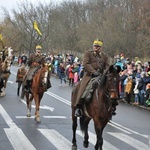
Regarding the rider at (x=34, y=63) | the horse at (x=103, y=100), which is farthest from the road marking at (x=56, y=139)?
the rider at (x=34, y=63)

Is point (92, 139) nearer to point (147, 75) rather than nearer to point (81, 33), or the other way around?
point (147, 75)

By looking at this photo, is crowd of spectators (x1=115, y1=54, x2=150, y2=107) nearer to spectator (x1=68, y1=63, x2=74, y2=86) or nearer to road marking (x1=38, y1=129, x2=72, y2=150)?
road marking (x1=38, y1=129, x2=72, y2=150)

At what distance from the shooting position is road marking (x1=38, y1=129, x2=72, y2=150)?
10.1 metres

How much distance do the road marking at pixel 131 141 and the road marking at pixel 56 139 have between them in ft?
5.40

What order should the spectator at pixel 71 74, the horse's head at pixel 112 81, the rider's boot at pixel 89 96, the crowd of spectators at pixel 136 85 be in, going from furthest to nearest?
1. the spectator at pixel 71 74
2. the crowd of spectators at pixel 136 85
3. the rider's boot at pixel 89 96
4. the horse's head at pixel 112 81

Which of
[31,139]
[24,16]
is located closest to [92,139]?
[31,139]

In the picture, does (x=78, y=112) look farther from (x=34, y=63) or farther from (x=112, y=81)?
(x=34, y=63)

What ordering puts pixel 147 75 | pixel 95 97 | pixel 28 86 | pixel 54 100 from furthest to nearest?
1. pixel 54 100
2. pixel 147 75
3. pixel 28 86
4. pixel 95 97

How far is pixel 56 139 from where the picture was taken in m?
10.9

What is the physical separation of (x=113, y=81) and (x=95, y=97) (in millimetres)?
894

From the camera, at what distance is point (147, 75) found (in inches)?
754

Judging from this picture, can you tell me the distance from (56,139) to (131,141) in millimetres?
2063

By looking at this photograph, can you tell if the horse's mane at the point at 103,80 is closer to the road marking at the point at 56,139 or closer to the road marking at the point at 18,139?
the road marking at the point at 56,139

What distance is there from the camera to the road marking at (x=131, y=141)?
10422mm
